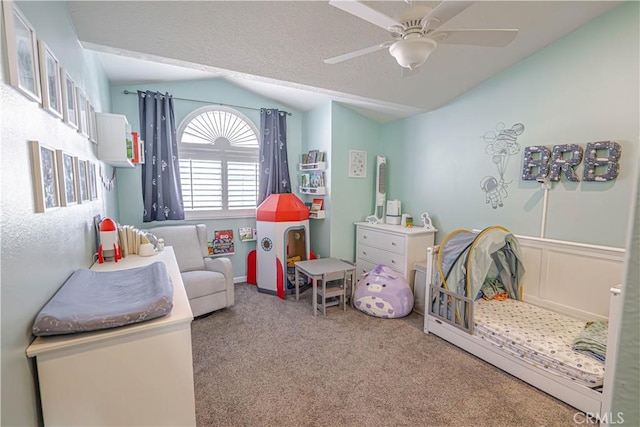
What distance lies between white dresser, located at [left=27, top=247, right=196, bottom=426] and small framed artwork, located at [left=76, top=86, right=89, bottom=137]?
1.32 m

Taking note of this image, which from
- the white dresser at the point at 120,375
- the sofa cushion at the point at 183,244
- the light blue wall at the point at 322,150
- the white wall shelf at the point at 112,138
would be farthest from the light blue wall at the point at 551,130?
the white wall shelf at the point at 112,138

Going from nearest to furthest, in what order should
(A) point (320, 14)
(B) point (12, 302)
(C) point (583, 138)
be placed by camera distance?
(B) point (12, 302), (A) point (320, 14), (C) point (583, 138)

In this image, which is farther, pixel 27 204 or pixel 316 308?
pixel 316 308

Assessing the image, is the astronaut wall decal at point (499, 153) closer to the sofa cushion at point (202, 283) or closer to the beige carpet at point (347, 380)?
the beige carpet at point (347, 380)

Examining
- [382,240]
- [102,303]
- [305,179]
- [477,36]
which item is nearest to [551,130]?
[477,36]

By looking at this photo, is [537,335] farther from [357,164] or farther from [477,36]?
[357,164]

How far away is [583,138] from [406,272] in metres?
A: 1.99

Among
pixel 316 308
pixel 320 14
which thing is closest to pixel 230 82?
pixel 320 14

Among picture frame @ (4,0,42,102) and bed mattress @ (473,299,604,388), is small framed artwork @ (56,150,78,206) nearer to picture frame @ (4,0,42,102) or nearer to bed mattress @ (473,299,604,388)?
picture frame @ (4,0,42,102)

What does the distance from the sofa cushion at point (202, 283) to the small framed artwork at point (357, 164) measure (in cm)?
213

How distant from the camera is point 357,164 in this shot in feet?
13.3

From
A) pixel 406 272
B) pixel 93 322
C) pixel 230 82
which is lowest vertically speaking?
pixel 406 272

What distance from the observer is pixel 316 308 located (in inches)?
126

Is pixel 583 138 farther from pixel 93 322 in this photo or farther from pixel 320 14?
pixel 93 322
